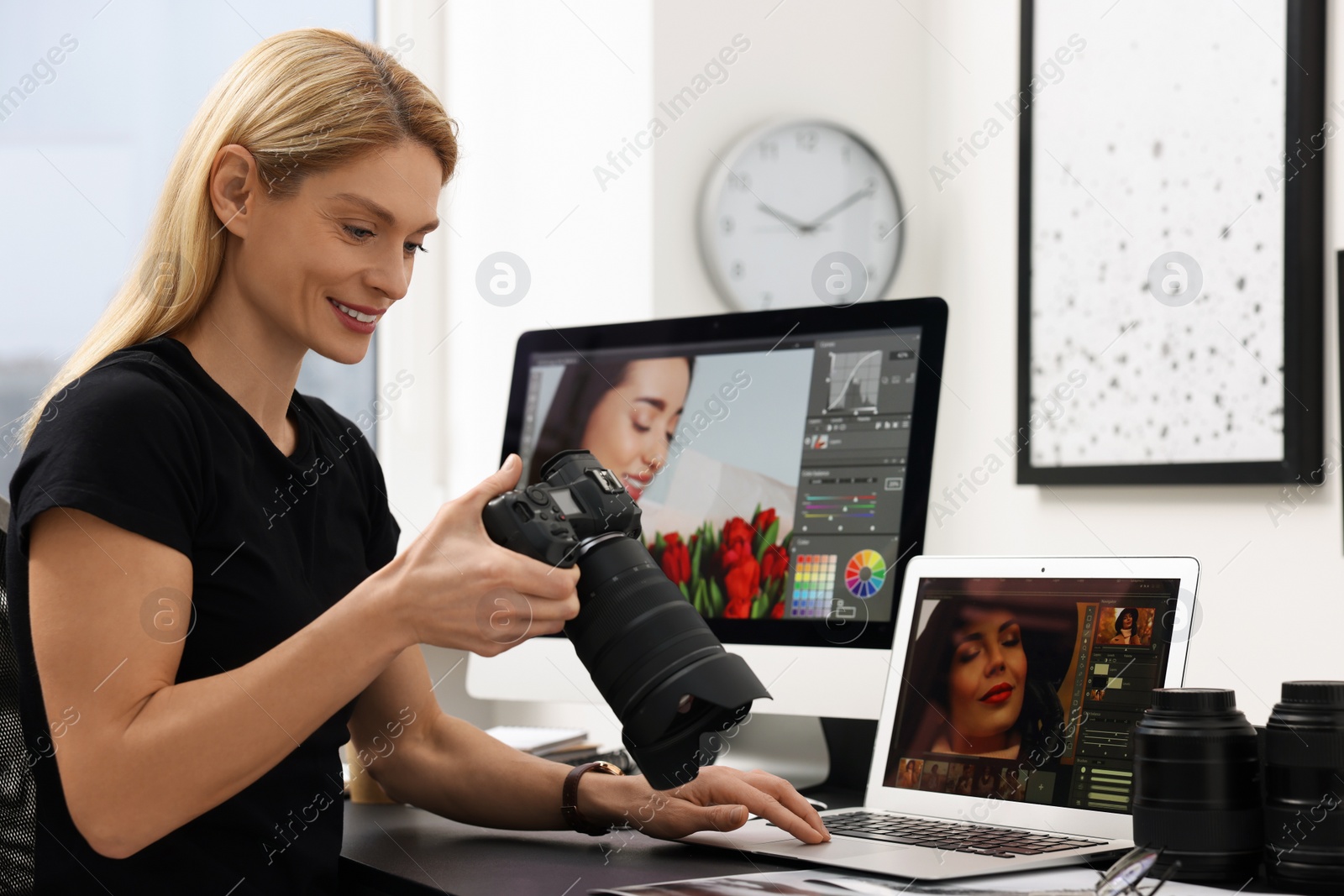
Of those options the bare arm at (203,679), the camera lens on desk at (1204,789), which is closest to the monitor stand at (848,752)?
the camera lens on desk at (1204,789)

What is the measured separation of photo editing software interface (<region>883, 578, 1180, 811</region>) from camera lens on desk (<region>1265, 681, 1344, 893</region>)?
128 mm

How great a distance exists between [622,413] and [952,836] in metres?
0.64

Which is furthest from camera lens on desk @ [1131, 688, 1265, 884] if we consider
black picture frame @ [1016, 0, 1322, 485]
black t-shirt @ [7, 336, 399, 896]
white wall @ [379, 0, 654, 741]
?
white wall @ [379, 0, 654, 741]

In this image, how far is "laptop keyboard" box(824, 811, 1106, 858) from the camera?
2.87 feet

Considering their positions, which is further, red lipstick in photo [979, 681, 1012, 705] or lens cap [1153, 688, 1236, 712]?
red lipstick in photo [979, 681, 1012, 705]

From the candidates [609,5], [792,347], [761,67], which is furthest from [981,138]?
[792,347]

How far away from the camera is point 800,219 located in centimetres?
231

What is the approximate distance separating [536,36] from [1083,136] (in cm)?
99

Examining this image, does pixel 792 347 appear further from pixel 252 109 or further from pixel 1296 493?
pixel 1296 493

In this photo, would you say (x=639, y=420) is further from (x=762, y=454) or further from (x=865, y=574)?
(x=865, y=574)

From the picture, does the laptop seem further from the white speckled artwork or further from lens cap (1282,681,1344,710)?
the white speckled artwork

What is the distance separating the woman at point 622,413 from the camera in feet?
4.59

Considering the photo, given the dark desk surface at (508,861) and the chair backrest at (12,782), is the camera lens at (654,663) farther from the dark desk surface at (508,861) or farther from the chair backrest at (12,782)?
the chair backrest at (12,782)

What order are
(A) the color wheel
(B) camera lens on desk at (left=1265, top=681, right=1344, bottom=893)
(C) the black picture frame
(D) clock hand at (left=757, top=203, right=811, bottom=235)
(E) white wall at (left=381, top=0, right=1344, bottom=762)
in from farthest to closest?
(D) clock hand at (left=757, top=203, right=811, bottom=235)
(E) white wall at (left=381, top=0, right=1344, bottom=762)
(C) the black picture frame
(A) the color wheel
(B) camera lens on desk at (left=1265, top=681, right=1344, bottom=893)
